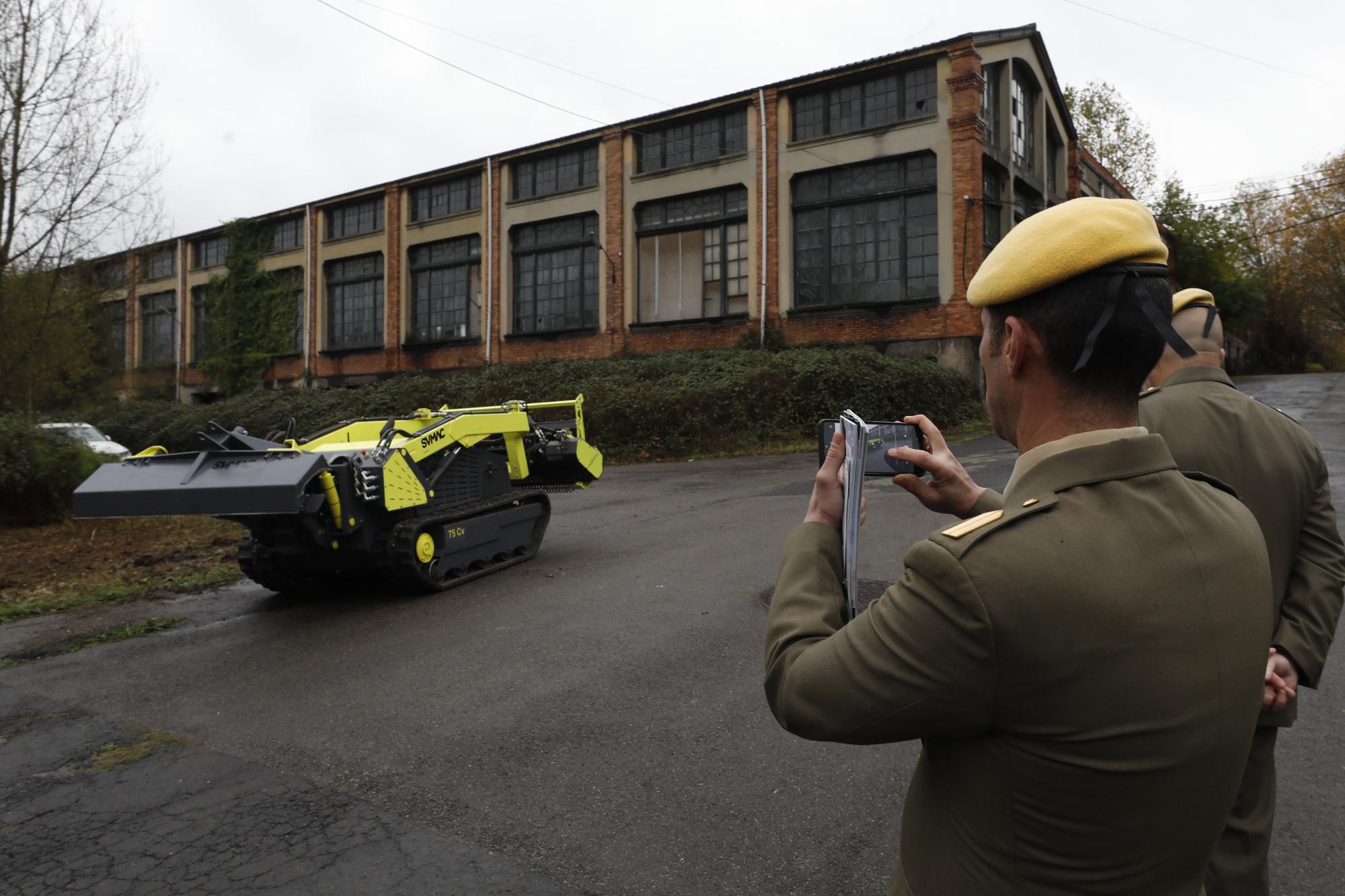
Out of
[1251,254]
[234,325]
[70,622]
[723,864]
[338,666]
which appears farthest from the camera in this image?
[1251,254]

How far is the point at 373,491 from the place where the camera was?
277 inches

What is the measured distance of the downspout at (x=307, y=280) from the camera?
118ft

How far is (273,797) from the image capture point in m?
3.96

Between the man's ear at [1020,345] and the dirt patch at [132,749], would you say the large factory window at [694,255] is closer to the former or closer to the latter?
the dirt patch at [132,749]

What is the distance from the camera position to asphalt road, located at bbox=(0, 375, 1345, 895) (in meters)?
3.37

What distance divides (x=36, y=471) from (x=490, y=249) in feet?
67.2

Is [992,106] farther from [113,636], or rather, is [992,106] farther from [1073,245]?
[1073,245]

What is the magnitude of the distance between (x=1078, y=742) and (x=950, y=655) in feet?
0.68

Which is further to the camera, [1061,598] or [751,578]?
[751,578]

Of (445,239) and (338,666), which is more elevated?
(445,239)

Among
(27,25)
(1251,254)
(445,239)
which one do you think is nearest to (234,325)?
(445,239)

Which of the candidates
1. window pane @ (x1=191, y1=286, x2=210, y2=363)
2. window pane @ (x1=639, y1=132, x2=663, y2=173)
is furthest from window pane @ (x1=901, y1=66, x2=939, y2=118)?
window pane @ (x1=191, y1=286, x2=210, y2=363)

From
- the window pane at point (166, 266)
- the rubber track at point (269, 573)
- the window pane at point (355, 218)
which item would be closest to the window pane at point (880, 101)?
the window pane at point (355, 218)

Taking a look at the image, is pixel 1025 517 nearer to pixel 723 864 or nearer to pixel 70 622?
pixel 723 864
